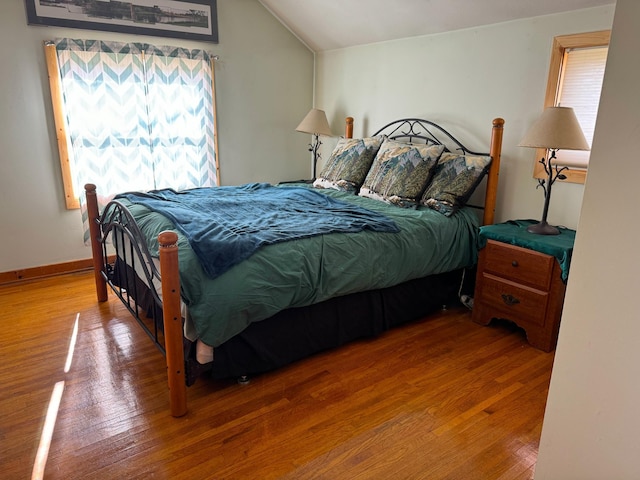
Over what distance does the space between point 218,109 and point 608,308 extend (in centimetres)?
364

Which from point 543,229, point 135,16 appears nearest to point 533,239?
point 543,229

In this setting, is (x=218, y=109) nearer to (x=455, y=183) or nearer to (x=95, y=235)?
(x=95, y=235)

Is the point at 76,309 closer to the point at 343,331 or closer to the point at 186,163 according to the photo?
the point at 186,163

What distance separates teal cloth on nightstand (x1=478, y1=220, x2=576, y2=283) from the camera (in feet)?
7.84

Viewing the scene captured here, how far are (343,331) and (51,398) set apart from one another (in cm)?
147

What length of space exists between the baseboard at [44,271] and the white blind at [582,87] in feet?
12.1

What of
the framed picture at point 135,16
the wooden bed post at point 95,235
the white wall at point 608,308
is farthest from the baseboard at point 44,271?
the white wall at point 608,308

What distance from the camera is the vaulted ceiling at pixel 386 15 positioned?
279 centimetres

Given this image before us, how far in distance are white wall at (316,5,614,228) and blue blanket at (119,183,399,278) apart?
1010 mm

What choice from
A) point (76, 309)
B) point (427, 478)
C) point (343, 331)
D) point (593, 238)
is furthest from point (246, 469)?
point (76, 309)

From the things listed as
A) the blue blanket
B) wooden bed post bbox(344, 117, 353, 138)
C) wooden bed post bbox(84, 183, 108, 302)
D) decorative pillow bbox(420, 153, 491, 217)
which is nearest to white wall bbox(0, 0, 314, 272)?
wooden bed post bbox(344, 117, 353, 138)

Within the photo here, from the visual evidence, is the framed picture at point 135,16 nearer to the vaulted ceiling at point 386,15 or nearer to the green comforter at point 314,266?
the vaulted ceiling at point 386,15

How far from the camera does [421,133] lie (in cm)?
363

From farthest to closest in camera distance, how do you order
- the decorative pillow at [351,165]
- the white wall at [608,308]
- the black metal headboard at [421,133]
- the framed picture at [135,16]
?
the decorative pillow at [351,165]
the black metal headboard at [421,133]
the framed picture at [135,16]
the white wall at [608,308]
